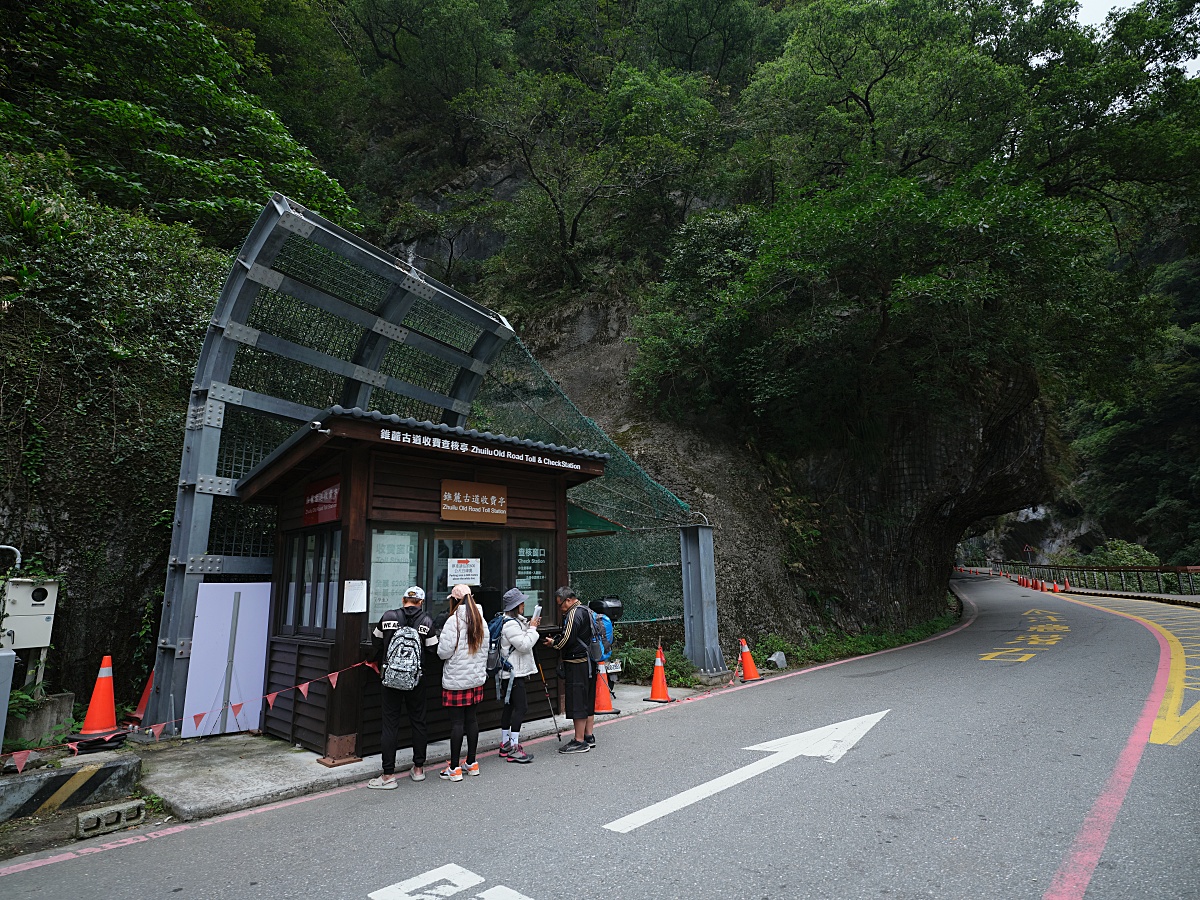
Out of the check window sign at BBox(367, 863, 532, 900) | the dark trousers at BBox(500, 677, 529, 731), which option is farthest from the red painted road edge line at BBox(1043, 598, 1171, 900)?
the dark trousers at BBox(500, 677, 529, 731)

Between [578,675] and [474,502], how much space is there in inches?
92.8

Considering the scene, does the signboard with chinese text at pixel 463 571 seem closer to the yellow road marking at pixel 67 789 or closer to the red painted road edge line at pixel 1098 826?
the yellow road marking at pixel 67 789

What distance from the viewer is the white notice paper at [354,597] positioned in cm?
611

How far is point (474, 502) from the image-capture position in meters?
7.38

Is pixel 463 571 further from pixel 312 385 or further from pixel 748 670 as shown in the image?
pixel 748 670

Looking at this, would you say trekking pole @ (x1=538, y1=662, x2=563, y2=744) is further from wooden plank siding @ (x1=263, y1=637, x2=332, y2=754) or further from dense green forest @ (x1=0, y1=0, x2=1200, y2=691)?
dense green forest @ (x1=0, y1=0, x2=1200, y2=691)

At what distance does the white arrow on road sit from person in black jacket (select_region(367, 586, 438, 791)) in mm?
2255

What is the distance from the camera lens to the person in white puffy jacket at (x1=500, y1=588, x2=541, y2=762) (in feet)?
20.0

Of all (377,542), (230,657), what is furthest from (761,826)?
(230,657)

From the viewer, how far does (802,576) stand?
15.0 meters

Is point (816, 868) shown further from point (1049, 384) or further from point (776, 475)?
point (1049, 384)

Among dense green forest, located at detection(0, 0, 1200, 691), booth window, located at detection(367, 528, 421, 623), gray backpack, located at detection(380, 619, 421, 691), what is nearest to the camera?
Answer: gray backpack, located at detection(380, 619, 421, 691)

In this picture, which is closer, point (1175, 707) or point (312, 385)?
point (1175, 707)

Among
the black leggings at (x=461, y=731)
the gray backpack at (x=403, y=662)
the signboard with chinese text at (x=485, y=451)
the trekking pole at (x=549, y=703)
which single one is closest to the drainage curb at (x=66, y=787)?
the gray backpack at (x=403, y=662)
